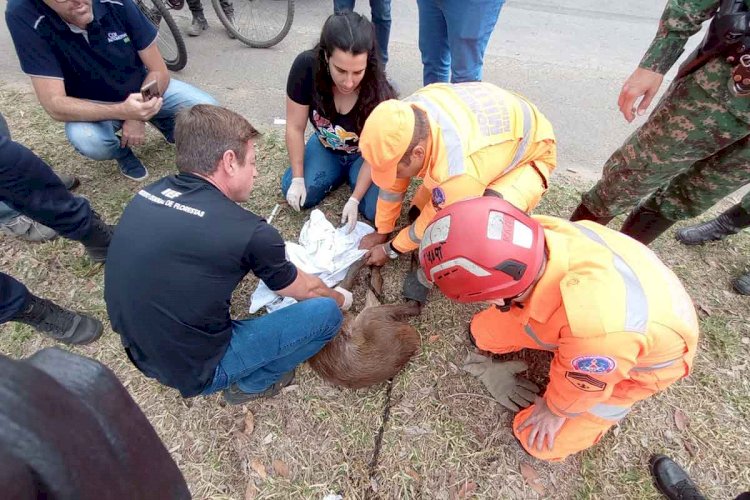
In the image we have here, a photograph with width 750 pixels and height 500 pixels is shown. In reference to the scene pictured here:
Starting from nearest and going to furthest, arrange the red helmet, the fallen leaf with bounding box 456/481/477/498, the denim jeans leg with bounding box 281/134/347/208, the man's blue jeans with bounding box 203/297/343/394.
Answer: the red helmet → the man's blue jeans with bounding box 203/297/343/394 → the fallen leaf with bounding box 456/481/477/498 → the denim jeans leg with bounding box 281/134/347/208

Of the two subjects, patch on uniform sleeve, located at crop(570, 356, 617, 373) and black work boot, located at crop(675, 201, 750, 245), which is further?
black work boot, located at crop(675, 201, 750, 245)

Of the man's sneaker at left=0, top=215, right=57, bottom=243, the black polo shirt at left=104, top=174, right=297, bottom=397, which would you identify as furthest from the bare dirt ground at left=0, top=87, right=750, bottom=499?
the black polo shirt at left=104, top=174, right=297, bottom=397

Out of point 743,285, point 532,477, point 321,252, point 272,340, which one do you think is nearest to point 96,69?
point 321,252

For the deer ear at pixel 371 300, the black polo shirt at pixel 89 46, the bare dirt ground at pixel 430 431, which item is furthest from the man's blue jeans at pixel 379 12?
the bare dirt ground at pixel 430 431

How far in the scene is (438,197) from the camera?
231 cm

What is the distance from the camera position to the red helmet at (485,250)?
1.55 metres

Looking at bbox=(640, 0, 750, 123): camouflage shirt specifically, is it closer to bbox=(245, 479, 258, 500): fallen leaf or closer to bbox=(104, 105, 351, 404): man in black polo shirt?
bbox=(104, 105, 351, 404): man in black polo shirt

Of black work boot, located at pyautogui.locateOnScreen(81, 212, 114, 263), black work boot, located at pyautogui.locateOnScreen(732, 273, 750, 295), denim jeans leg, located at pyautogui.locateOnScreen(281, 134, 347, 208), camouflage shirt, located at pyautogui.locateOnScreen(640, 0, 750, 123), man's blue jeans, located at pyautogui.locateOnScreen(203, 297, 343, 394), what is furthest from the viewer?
denim jeans leg, located at pyautogui.locateOnScreen(281, 134, 347, 208)

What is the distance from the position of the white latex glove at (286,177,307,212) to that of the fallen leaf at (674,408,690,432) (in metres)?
2.86

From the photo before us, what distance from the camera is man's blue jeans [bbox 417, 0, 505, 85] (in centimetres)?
298

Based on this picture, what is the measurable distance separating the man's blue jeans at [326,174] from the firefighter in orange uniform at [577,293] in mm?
1618

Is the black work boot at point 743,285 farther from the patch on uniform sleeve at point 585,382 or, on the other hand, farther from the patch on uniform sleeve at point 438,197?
the patch on uniform sleeve at point 438,197

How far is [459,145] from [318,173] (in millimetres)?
1477

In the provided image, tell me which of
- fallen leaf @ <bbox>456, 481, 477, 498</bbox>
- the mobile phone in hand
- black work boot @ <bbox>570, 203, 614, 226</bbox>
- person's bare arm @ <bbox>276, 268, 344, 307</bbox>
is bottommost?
fallen leaf @ <bbox>456, 481, 477, 498</bbox>
